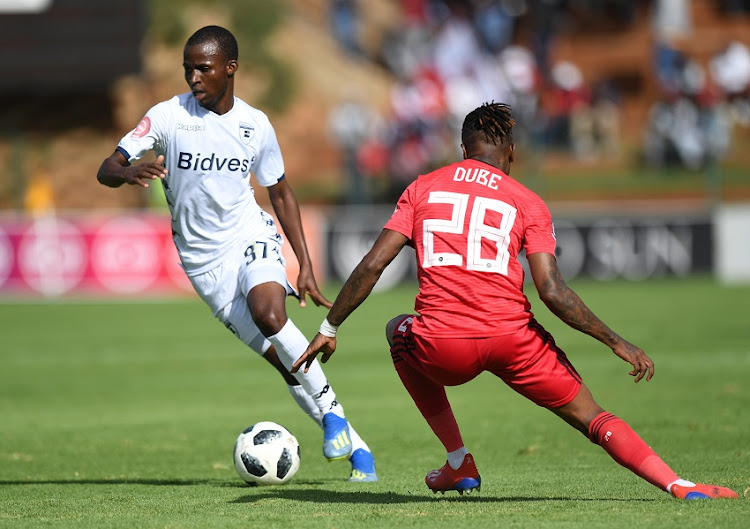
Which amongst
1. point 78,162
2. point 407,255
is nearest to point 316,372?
point 407,255

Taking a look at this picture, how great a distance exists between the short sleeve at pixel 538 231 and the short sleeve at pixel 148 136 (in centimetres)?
261

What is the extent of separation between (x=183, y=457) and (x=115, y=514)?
2428mm

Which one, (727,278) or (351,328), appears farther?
(727,278)

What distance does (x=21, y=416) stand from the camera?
10.9m

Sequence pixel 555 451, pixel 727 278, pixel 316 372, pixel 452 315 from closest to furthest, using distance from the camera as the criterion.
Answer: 1. pixel 452 315
2. pixel 316 372
3. pixel 555 451
4. pixel 727 278

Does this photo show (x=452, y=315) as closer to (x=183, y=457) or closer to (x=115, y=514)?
(x=115, y=514)

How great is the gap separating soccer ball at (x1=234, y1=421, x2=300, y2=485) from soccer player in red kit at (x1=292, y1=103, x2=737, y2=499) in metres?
1.34

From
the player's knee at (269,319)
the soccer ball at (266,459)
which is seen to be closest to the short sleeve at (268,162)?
the player's knee at (269,319)

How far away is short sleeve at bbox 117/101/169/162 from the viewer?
720 cm

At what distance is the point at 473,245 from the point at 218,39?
7.97ft

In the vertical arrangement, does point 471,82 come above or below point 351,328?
above

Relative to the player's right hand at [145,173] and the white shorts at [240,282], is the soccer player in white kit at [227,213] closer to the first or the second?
the white shorts at [240,282]

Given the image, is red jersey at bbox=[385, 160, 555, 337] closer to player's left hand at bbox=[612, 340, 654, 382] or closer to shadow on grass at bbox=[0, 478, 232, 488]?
player's left hand at bbox=[612, 340, 654, 382]

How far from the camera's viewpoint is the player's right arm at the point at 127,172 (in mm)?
6637
